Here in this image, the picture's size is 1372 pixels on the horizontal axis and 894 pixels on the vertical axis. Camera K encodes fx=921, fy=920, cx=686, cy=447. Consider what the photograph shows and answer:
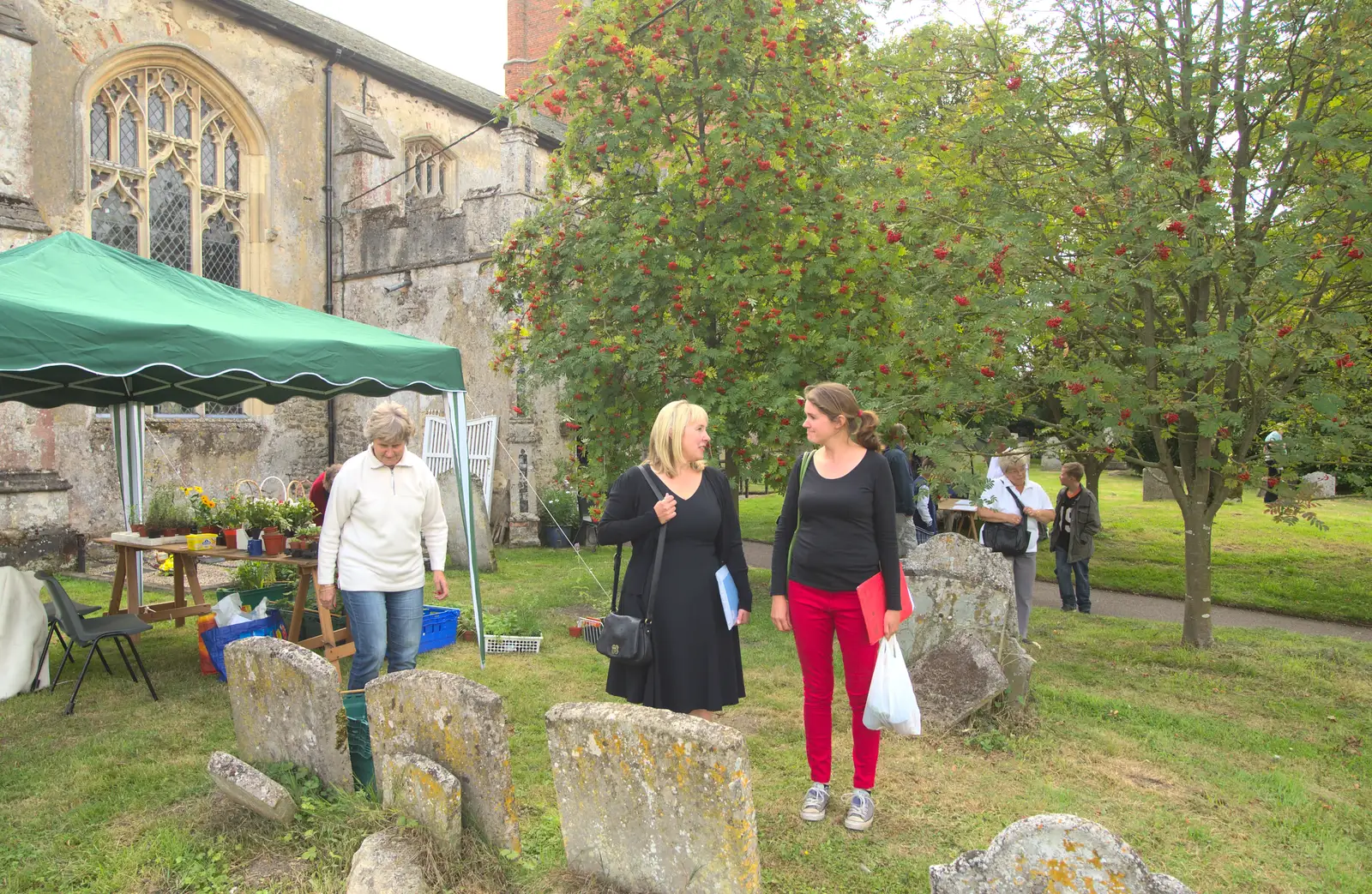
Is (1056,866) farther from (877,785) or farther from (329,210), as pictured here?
(329,210)

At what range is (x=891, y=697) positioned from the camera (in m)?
3.81

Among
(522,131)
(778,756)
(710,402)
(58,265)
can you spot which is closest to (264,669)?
(778,756)

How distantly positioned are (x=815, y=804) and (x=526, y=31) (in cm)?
2400

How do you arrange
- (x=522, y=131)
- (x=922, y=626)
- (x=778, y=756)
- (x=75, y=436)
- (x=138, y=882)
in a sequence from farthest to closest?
(x=522, y=131)
(x=75, y=436)
(x=922, y=626)
(x=778, y=756)
(x=138, y=882)

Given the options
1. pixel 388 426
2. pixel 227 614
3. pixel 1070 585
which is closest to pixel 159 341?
pixel 388 426

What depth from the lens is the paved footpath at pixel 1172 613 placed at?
974 centimetres

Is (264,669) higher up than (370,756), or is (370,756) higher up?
(264,669)

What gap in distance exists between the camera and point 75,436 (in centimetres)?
1188

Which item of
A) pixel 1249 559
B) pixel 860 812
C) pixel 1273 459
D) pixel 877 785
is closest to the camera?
pixel 860 812

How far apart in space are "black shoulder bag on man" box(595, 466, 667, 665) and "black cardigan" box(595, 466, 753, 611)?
0.06 meters

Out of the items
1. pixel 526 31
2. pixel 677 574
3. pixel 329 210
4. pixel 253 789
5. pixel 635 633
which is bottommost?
pixel 253 789

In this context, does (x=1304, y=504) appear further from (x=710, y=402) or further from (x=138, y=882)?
(x=138, y=882)

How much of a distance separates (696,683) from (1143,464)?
512 centimetres

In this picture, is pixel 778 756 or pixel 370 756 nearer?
pixel 370 756
